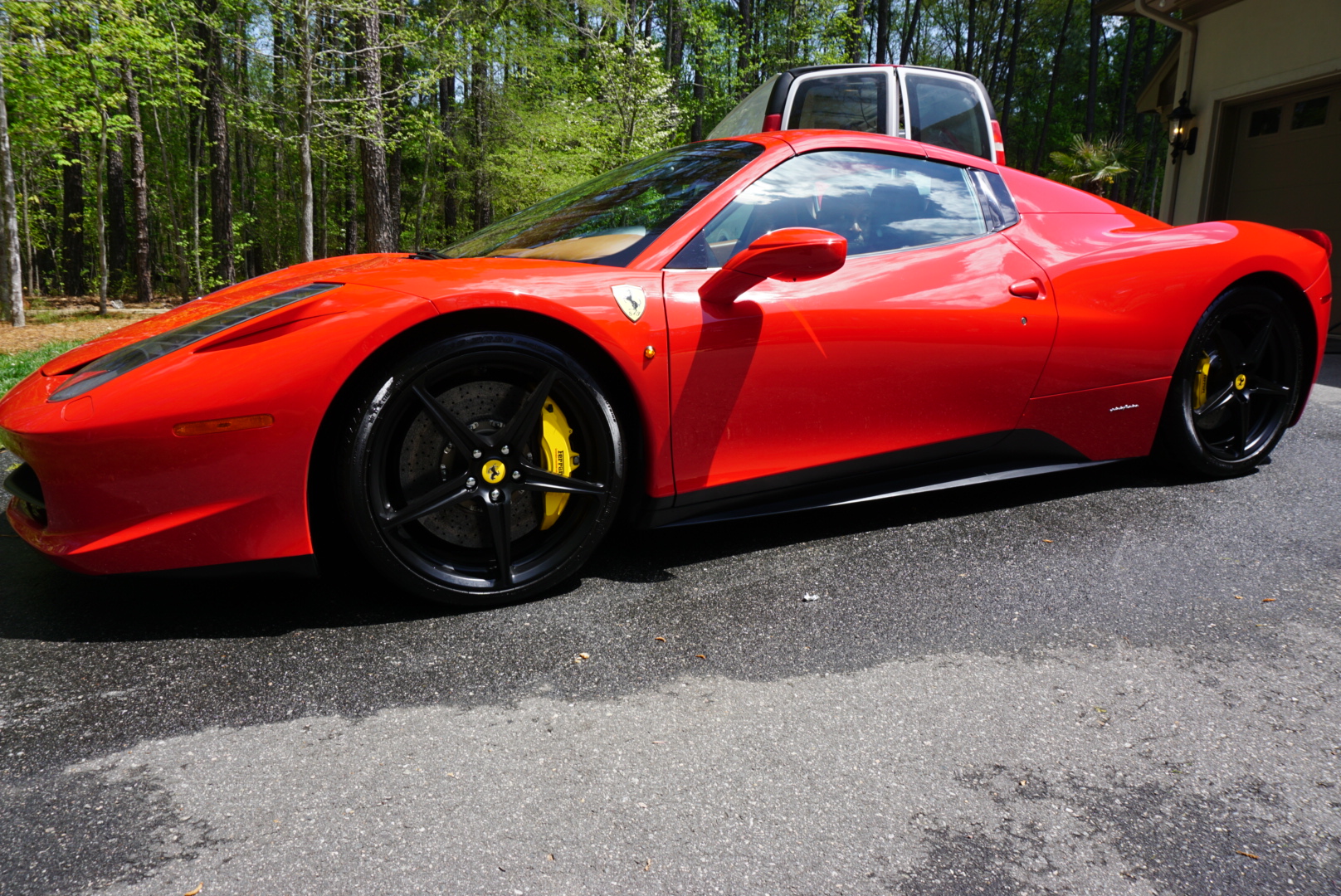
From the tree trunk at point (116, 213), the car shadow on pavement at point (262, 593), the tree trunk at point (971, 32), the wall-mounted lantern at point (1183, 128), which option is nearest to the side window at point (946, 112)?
the car shadow on pavement at point (262, 593)

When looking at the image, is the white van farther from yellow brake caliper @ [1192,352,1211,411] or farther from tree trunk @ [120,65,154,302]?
tree trunk @ [120,65,154,302]

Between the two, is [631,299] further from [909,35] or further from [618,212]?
[909,35]

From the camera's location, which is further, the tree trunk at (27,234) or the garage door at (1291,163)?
the tree trunk at (27,234)

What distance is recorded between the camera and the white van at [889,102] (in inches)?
252

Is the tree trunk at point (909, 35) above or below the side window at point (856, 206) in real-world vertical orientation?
above

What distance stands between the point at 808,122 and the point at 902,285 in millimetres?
4376

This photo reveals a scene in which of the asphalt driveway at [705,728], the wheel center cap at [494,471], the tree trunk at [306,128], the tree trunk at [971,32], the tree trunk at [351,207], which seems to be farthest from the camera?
the tree trunk at [971,32]

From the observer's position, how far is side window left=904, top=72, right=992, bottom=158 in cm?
641

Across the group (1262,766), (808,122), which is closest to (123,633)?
(1262,766)

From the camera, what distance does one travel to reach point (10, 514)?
222 centimetres

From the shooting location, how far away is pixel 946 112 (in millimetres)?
6488

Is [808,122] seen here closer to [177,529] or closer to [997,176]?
[997,176]

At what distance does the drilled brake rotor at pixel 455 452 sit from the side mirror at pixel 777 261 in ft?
2.02

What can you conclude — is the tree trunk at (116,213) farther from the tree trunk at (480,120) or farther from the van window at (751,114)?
the van window at (751,114)
